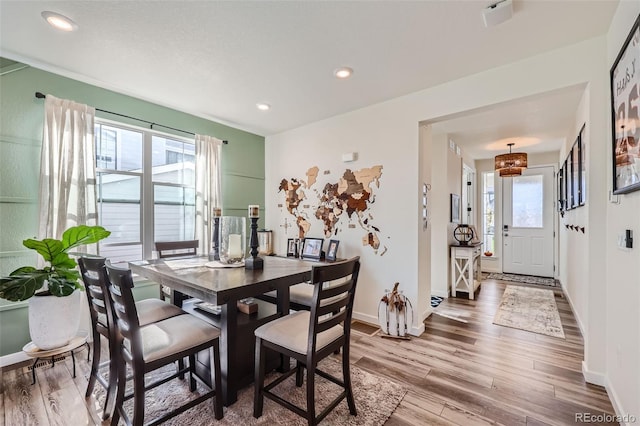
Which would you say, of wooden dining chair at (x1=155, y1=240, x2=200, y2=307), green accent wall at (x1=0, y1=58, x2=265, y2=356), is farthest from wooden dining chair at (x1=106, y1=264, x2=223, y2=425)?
green accent wall at (x1=0, y1=58, x2=265, y2=356)

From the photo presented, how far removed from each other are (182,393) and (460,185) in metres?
5.09

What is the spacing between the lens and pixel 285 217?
438 centimetres

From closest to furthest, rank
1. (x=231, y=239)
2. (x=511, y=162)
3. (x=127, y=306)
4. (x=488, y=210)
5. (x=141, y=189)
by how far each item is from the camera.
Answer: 1. (x=127, y=306)
2. (x=231, y=239)
3. (x=141, y=189)
4. (x=511, y=162)
5. (x=488, y=210)

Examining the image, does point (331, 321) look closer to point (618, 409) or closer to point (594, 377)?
point (618, 409)

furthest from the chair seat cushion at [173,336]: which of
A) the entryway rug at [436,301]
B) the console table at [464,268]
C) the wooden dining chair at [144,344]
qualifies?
the console table at [464,268]

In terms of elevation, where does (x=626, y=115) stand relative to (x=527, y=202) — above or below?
above

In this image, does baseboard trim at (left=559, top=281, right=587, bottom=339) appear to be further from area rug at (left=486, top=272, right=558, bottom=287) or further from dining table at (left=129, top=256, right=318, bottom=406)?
dining table at (left=129, top=256, right=318, bottom=406)

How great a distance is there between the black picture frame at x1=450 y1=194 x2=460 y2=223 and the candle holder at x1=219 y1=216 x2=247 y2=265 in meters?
3.69

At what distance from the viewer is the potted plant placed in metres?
2.20

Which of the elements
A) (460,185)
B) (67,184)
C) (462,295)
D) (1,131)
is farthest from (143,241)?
(460,185)

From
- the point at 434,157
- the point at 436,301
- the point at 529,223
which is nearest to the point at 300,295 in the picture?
the point at 436,301

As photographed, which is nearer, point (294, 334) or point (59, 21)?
point (294, 334)

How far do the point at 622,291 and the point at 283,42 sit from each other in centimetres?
282

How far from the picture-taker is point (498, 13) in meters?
1.82
